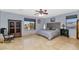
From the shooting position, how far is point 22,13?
233cm

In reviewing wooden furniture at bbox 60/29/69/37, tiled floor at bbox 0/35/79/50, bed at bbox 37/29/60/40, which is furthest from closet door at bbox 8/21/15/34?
wooden furniture at bbox 60/29/69/37

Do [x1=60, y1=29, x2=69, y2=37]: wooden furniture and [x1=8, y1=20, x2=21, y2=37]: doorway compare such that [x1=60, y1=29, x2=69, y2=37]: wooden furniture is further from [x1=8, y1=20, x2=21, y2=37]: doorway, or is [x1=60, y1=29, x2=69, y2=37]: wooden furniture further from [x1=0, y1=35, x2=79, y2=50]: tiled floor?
[x1=8, y1=20, x2=21, y2=37]: doorway

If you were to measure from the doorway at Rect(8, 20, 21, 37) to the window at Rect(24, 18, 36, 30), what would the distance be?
0.15 metres

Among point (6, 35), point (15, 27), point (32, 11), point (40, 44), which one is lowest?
point (40, 44)

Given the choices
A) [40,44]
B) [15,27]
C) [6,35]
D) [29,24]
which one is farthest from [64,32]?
[6,35]

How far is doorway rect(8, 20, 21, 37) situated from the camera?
235 centimetres

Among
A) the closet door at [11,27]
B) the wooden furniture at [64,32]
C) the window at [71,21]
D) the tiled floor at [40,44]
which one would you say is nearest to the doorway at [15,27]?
the closet door at [11,27]

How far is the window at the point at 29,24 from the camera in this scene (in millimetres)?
2422

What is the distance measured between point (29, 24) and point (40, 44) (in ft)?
1.68

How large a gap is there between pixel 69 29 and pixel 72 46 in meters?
0.37

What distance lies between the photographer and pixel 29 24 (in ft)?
8.09

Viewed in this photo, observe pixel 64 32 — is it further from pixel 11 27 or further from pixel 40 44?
pixel 11 27
